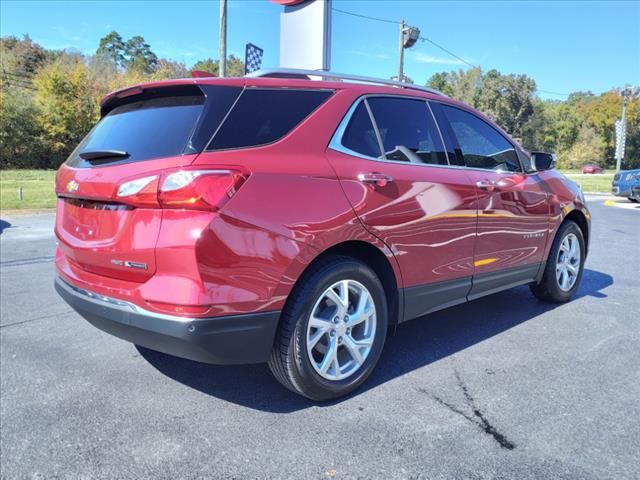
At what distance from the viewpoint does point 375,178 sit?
2881 millimetres

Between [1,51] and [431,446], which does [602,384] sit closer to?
[431,446]

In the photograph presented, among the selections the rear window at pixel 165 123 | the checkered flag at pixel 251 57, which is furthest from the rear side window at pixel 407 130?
the checkered flag at pixel 251 57

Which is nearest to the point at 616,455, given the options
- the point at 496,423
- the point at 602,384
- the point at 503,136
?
the point at 496,423

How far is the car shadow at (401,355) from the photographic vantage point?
2.99 metres

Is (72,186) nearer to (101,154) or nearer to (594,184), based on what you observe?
(101,154)

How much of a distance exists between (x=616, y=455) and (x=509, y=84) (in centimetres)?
6367

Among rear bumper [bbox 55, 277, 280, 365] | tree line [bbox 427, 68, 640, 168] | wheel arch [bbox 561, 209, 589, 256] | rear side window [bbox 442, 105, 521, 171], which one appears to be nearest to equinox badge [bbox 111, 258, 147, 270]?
rear bumper [bbox 55, 277, 280, 365]

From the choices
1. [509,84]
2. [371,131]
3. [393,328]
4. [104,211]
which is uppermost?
[509,84]

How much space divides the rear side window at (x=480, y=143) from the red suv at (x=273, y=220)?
0.34 ft

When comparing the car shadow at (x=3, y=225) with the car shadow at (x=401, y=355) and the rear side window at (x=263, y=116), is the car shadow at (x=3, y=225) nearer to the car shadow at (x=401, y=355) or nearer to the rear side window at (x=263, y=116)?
the car shadow at (x=401, y=355)

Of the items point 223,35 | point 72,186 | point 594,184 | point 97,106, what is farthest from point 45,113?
point 72,186

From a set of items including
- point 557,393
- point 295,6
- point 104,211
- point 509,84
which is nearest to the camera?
point 104,211

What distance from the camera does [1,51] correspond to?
53.3 metres

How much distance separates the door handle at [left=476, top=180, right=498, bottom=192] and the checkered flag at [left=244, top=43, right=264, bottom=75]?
7.43 metres
